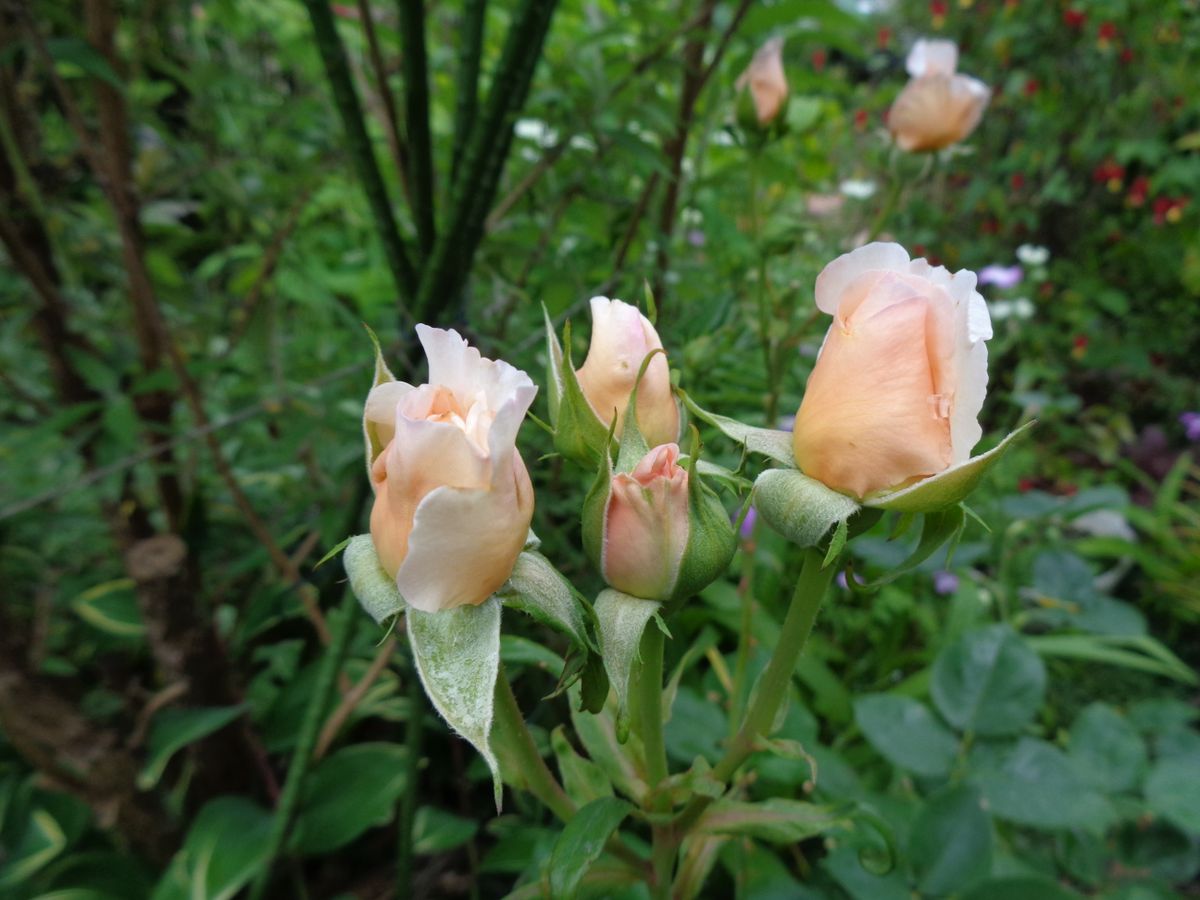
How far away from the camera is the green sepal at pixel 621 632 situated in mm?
345

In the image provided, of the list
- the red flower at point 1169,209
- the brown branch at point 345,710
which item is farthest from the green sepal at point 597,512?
the red flower at point 1169,209

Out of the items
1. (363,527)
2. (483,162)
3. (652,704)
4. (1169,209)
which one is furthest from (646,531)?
(1169,209)

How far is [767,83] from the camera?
0.85m

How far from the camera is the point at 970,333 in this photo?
36 centimetres

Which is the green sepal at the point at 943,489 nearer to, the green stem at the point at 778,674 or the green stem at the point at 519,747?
the green stem at the point at 778,674

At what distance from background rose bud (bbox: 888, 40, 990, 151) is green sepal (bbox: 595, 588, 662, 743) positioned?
765mm

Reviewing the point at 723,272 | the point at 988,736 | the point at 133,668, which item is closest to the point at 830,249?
the point at 723,272

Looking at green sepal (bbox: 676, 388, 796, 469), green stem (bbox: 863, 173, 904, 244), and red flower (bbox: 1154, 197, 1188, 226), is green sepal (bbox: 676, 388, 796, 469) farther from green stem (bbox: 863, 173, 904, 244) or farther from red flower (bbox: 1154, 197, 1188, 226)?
red flower (bbox: 1154, 197, 1188, 226)

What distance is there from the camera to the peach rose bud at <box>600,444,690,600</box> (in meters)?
0.36

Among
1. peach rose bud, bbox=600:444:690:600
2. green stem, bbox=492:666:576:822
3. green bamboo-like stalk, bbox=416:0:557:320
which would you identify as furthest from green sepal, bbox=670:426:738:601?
green bamboo-like stalk, bbox=416:0:557:320

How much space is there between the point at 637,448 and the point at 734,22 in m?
0.61

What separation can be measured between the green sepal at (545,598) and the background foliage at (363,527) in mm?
126

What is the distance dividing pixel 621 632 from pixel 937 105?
80 cm

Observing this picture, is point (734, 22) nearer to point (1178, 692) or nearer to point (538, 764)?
point (538, 764)
